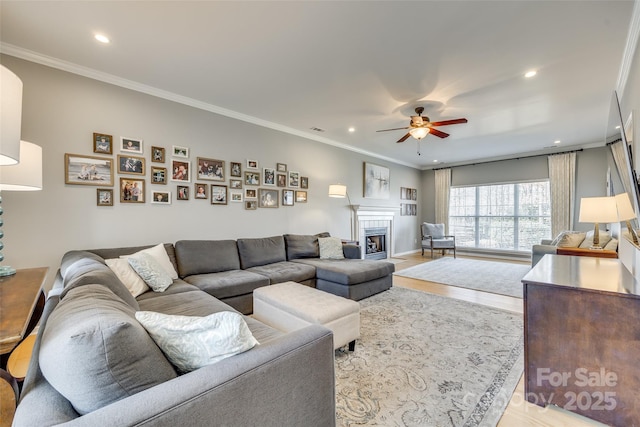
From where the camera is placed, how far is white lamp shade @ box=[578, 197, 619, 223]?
3.05 m

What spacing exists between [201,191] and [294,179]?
1633mm

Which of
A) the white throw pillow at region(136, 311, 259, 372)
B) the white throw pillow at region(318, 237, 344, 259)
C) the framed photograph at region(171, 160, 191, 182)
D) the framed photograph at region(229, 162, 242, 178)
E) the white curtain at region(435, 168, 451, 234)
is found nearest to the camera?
the white throw pillow at region(136, 311, 259, 372)

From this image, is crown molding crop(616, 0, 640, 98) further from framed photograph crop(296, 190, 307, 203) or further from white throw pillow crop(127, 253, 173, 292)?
white throw pillow crop(127, 253, 173, 292)

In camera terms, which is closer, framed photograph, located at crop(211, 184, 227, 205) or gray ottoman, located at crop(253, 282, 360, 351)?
gray ottoman, located at crop(253, 282, 360, 351)

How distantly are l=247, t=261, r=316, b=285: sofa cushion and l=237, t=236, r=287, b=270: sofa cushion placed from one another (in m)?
0.09

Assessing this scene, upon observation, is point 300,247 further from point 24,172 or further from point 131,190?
point 24,172

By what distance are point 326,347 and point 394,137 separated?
15.2 ft

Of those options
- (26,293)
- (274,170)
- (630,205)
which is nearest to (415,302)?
(630,205)

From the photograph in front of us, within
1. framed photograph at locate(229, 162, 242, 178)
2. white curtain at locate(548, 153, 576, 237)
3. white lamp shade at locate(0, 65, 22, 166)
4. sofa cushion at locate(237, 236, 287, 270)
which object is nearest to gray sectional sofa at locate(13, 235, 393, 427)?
white lamp shade at locate(0, 65, 22, 166)

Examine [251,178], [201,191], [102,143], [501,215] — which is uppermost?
[102,143]

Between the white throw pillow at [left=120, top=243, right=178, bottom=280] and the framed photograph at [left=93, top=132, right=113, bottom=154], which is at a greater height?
the framed photograph at [left=93, top=132, right=113, bottom=154]

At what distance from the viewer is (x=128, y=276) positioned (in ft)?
7.84

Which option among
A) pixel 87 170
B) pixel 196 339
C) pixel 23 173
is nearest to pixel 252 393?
pixel 196 339

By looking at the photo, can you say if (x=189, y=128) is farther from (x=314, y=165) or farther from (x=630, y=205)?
(x=630, y=205)
